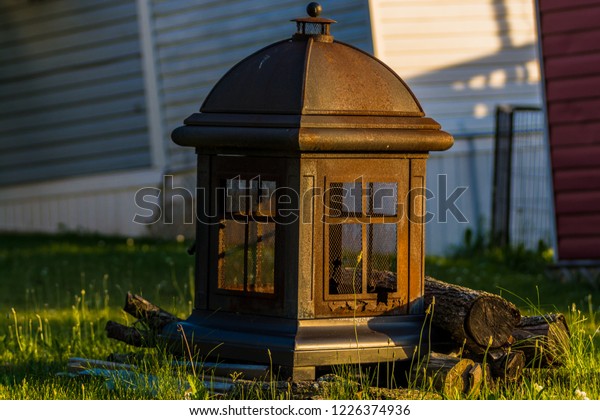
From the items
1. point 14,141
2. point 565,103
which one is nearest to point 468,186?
point 565,103

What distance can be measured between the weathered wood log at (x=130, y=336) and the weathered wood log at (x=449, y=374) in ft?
5.16

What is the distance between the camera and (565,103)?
10.2 metres

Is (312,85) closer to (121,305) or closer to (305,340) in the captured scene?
(305,340)

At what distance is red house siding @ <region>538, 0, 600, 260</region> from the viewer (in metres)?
10.1

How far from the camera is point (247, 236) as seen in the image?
622cm

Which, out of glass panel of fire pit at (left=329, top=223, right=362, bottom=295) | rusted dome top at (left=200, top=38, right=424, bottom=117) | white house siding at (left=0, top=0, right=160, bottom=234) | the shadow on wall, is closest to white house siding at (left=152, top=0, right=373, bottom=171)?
white house siding at (left=0, top=0, right=160, bottom=234)

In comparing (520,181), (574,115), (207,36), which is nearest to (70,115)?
(207,36)

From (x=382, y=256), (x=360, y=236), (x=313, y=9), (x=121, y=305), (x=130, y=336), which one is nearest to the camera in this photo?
(x=360, y=236)

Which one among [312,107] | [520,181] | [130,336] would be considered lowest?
[130,336]

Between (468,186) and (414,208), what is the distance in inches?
264

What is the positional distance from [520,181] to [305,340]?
7.38 metres

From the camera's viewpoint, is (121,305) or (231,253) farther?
(121,305)

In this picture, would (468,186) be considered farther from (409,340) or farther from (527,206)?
(409,340)

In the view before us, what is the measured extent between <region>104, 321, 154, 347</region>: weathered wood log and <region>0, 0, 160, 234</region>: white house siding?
315 inches
